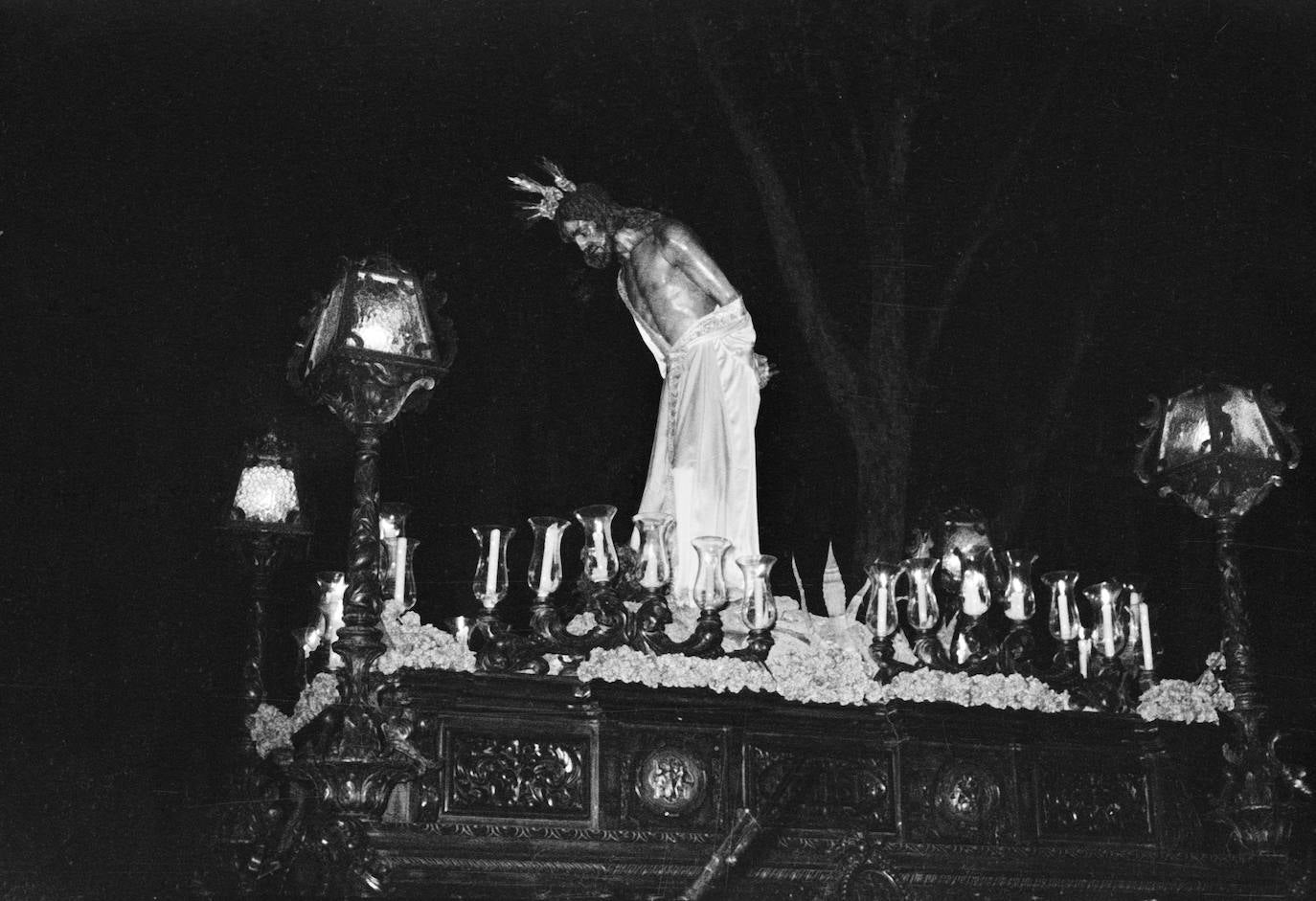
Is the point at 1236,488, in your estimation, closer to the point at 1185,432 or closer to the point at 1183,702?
the point at 1185,432

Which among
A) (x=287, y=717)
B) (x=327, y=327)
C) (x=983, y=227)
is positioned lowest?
(x=287, y=717)

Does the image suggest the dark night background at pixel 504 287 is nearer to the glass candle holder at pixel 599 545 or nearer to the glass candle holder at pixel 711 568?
the glass candle holder at pixel 599 545

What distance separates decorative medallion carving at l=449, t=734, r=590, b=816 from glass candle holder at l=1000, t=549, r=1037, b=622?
2.12 meters

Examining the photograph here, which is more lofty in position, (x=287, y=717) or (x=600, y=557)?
(x=600, y=557)

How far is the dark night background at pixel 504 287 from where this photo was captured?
22.1 ft

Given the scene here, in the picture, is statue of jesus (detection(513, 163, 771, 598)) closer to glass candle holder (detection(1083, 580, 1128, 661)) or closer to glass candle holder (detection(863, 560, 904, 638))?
glass candle holder (detection(863, 560, 904, 638))

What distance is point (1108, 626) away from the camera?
6.79m

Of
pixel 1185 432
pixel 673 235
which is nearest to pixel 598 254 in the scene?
pixel 673 235

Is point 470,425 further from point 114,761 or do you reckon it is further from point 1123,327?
point 1123,327

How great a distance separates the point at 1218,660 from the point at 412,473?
426 cm

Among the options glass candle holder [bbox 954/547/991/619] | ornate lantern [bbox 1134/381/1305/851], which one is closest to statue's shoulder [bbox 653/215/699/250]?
glass candle holder [bbox 954/547/991/619]

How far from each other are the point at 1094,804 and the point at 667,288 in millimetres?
2955

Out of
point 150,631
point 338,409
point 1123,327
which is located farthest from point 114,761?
point 1123,327

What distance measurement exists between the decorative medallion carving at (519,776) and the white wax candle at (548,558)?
684mm
